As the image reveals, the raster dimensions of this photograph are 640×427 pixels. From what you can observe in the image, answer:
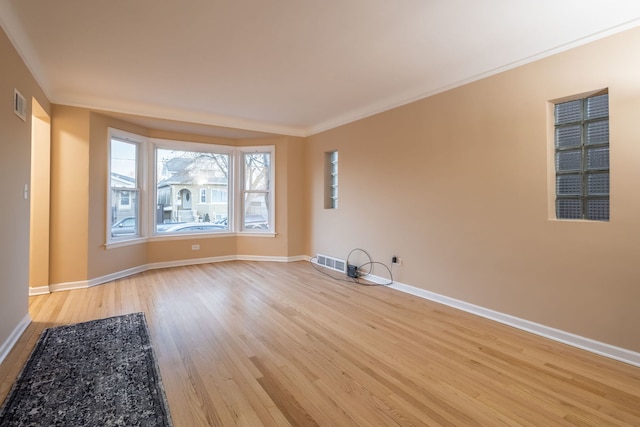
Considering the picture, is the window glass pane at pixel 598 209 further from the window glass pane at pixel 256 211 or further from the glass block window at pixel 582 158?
the window glass pane at pixel 256 211

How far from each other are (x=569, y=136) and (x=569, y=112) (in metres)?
0.21

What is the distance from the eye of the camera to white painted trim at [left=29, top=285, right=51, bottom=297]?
380 cm

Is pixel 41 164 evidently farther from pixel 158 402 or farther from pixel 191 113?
pixel 158 402

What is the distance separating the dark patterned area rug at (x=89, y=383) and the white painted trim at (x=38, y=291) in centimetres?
154

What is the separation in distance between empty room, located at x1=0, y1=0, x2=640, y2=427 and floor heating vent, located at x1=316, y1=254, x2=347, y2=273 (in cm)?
34

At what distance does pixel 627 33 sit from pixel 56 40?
4.73 metres

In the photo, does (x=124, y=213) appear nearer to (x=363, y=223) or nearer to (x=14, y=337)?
(x=14, y=337)

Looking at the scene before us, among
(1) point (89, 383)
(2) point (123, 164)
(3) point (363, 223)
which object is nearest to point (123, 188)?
(2) point (123, 164)

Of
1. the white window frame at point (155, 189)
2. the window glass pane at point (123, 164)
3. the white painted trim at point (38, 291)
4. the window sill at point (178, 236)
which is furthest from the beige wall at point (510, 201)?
the white painted trim at point (38, 291)

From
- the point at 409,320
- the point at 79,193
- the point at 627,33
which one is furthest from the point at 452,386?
the point at 79,193

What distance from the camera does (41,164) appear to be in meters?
3.81

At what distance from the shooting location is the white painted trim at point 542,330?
7.55 ft

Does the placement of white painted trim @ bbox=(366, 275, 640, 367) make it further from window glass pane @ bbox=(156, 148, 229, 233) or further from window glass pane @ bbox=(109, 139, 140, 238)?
window glass pane @ bbox=(109, 139, 140, 238)

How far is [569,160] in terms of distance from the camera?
2.63 meters
